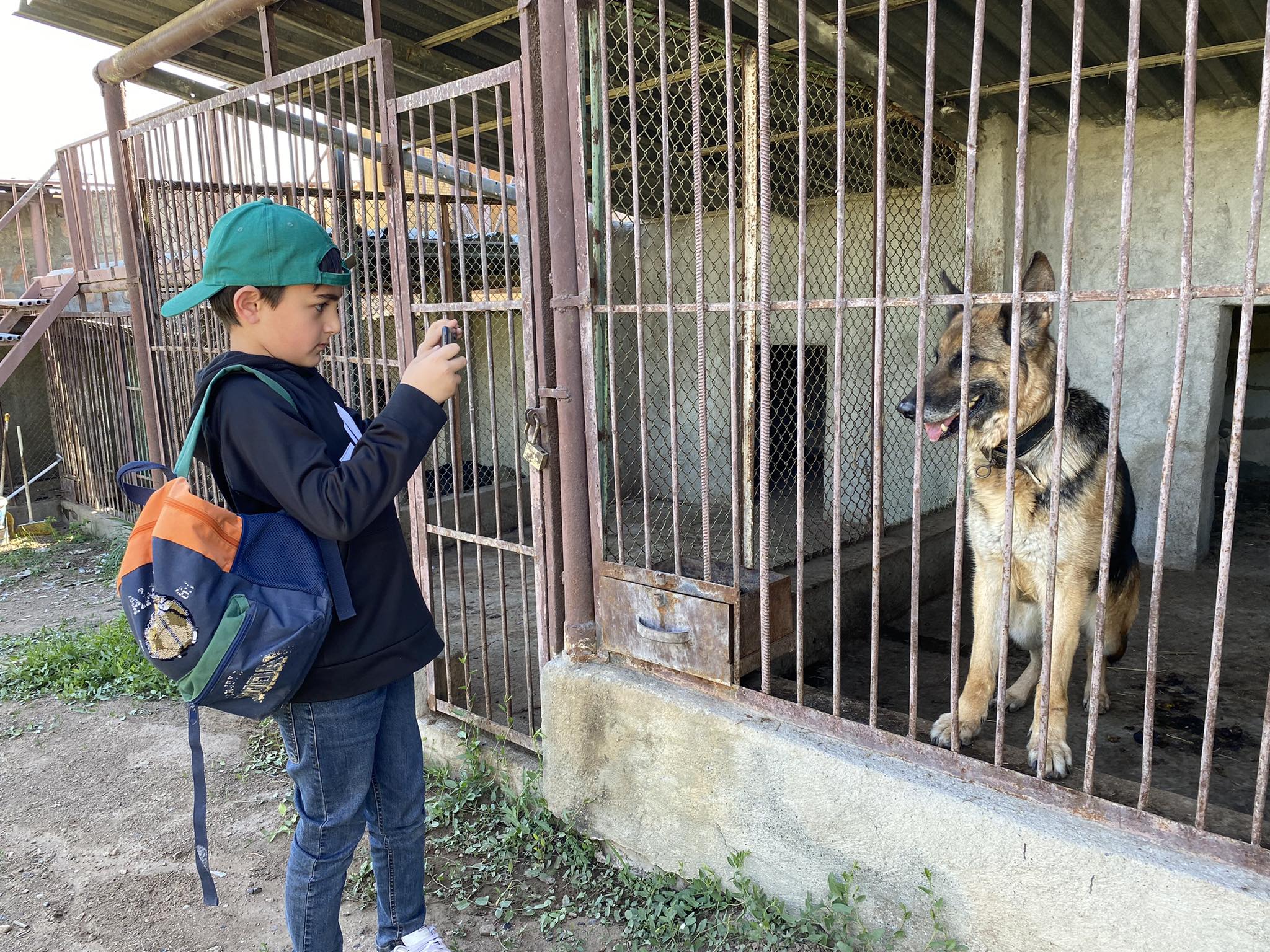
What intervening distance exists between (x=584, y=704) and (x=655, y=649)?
15.7 inches

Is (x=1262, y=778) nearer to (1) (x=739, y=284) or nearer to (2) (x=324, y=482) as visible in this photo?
(2) (x=324, y=482)

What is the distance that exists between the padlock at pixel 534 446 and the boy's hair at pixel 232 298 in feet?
3.85

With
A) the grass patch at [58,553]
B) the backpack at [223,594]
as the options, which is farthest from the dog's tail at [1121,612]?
the grass patch at [58,553]

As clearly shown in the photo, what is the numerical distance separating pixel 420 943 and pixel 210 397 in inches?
67.7

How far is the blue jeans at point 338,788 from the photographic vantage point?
2074mm

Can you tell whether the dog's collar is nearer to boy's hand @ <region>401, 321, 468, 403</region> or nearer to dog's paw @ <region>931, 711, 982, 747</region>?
dog's paw @ <region>931, 711, 982, 747</region>

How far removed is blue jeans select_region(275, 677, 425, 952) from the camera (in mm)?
2074

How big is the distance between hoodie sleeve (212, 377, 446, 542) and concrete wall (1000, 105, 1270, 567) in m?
5.31

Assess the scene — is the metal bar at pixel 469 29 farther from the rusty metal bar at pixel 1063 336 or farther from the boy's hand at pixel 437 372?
the rusty metal bar at pixel 1063 336

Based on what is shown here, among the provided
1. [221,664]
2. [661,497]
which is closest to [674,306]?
[221,664]

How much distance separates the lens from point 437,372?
6.48 feet

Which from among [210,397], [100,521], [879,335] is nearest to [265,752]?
[210,397]

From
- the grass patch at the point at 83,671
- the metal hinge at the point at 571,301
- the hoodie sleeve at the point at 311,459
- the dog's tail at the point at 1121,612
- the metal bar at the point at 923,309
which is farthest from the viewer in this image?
the grass patch at the point at 83,671

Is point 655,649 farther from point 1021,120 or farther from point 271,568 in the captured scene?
point 1021,120
